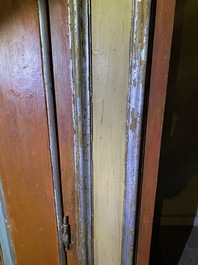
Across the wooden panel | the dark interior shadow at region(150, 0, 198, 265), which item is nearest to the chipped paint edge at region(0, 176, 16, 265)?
the wooden panel

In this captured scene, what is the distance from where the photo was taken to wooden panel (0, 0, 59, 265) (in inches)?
16.1

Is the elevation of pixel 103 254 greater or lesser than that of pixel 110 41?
lesser

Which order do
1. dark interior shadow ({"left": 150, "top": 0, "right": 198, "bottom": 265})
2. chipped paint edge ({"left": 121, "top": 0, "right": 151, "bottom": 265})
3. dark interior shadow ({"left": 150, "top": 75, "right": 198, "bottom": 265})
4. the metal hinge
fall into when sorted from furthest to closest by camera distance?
dark interior shadow ({"left": 150, "top": 75, "right": 198, "bottom": 265}), dark interior shadow ({"left": 150, "top": 0, "right": 198, "bottom": 265}), the metal hinge, chipped paint edge ({"left": 121, "top": 0, "right": 151, "bottom": 265})

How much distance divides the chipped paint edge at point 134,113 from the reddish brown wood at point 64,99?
0.12 m

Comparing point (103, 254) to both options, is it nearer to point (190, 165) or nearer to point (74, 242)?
point (74, 242)

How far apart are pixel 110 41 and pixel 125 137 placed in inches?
7.2

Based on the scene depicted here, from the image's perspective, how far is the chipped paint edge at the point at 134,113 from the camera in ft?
1.23

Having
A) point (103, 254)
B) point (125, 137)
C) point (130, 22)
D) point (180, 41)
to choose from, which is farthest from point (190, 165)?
point (130, 22)

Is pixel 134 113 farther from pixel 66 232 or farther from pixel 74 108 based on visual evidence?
pixel 66 232

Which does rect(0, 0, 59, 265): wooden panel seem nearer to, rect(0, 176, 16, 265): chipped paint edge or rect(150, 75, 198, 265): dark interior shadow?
rect(0, 176, 16, 265): chipped paint edge

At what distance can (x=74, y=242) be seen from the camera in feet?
1.91

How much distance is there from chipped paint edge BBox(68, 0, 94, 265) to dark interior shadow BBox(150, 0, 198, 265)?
122 cm

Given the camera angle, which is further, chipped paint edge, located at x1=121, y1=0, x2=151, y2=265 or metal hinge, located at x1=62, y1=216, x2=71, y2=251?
metal hinge, located at x1=62, y1=216, x2=71, y2=251

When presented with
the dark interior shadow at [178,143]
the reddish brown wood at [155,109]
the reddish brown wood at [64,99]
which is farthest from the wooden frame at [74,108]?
the dark interior shadow at [178,143]
